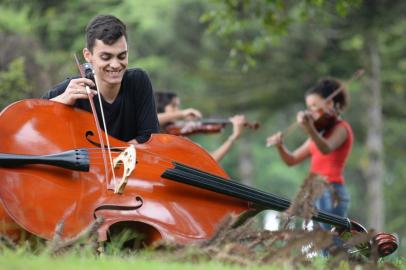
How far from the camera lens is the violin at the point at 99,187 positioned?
448cm

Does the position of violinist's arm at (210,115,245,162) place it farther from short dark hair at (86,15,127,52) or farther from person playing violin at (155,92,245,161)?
short dark hair at (86,15,127,52)

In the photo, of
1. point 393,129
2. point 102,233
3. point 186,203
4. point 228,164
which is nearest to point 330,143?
point 186,203

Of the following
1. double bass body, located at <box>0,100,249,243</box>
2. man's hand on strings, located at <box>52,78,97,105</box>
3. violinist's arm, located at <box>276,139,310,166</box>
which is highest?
violinist's arm, located at <box>276,139,310,166</box>

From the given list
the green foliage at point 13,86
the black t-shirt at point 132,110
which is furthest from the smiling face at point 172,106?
the black t-shirt at point 132,110

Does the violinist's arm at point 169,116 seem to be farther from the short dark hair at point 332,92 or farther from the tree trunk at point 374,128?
the tree trunk at point 374,128

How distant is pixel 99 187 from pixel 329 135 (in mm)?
3851

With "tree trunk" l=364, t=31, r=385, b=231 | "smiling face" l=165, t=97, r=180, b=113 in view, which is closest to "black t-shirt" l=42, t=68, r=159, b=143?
"smiling face" l=165, t=97, r=180, b=113

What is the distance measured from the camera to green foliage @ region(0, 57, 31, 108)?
9.41 metres

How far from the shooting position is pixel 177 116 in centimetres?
877

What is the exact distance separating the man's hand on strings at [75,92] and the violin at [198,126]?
381cm

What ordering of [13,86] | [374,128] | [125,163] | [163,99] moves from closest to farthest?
[125,163] < [163,99] < [13,86] < [374,128]

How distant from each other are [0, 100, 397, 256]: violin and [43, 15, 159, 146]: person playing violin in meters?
0.31

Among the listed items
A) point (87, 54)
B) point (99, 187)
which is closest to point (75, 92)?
point (87, 54)

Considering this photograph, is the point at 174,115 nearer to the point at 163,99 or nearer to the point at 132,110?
the point at 163,99
